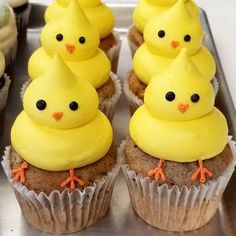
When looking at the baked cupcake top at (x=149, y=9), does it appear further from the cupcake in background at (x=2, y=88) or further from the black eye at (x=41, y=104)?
the black eye at (x=41, y=104)

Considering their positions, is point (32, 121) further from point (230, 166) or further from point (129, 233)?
point (230, 166)

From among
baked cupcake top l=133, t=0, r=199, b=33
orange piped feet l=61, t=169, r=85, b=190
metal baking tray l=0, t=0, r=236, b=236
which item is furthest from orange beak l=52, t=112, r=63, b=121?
baked cupcake top l=133, t=0, r=199, b=33

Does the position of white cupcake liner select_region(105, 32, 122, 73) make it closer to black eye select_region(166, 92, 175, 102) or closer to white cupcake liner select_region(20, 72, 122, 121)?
white cupcake liner select_region(20, 72, 122, 121)

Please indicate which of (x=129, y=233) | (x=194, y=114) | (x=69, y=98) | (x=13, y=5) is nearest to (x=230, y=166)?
→ (x=194, y=114)

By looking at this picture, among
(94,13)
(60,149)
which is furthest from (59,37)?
(60,149)

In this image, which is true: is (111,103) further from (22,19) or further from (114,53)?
(22,19)

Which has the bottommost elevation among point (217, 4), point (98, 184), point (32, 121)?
point (217, 4)

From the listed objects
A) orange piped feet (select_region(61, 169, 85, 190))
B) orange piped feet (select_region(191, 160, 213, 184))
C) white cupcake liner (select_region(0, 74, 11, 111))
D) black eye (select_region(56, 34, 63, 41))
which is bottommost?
white cupcake liner (select_region(0, 74, 11, 111))
